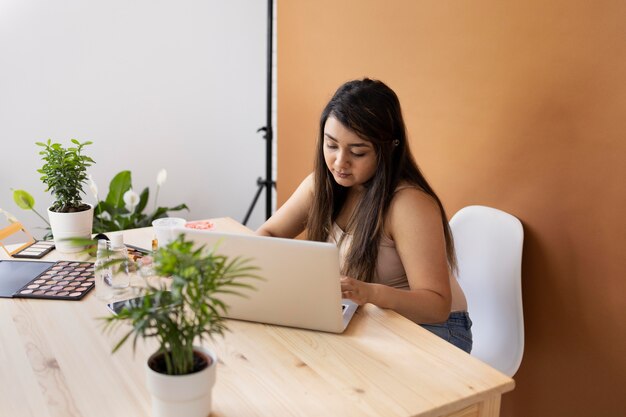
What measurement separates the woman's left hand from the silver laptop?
75mm

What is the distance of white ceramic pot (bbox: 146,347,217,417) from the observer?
35.3 inches

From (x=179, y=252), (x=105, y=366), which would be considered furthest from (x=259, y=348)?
(x=179, y=252)

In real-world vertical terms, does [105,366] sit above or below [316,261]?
below

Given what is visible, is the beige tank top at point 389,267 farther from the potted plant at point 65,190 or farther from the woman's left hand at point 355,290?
the potted plant at point 65,190

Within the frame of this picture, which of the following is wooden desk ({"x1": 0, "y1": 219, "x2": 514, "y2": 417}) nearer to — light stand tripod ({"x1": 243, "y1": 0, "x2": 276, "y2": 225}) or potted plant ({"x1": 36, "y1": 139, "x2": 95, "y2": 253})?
potted plant ({"x1": 36, "y1": 139, "x2": 95, "y2": 253})

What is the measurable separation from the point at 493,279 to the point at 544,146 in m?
0.43

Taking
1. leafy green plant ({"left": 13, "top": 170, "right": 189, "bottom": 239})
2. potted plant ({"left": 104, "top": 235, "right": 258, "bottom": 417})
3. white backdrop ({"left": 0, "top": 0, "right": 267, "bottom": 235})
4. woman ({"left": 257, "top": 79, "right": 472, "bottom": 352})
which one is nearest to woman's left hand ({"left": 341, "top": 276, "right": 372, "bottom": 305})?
woman ({"left": 257, "top": 79, "right": 472, "bottom": 352})

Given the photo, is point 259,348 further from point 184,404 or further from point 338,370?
point 184,404

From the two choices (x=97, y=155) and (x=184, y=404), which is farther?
(x=97, y=155)

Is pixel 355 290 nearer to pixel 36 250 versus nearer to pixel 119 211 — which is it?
pixel 36 250

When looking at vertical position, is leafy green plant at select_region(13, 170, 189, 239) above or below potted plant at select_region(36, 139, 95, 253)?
below

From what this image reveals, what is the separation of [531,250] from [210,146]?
2.27 metres

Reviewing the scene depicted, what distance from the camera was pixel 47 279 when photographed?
1556 millimetres

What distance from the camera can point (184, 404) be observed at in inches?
36.0
